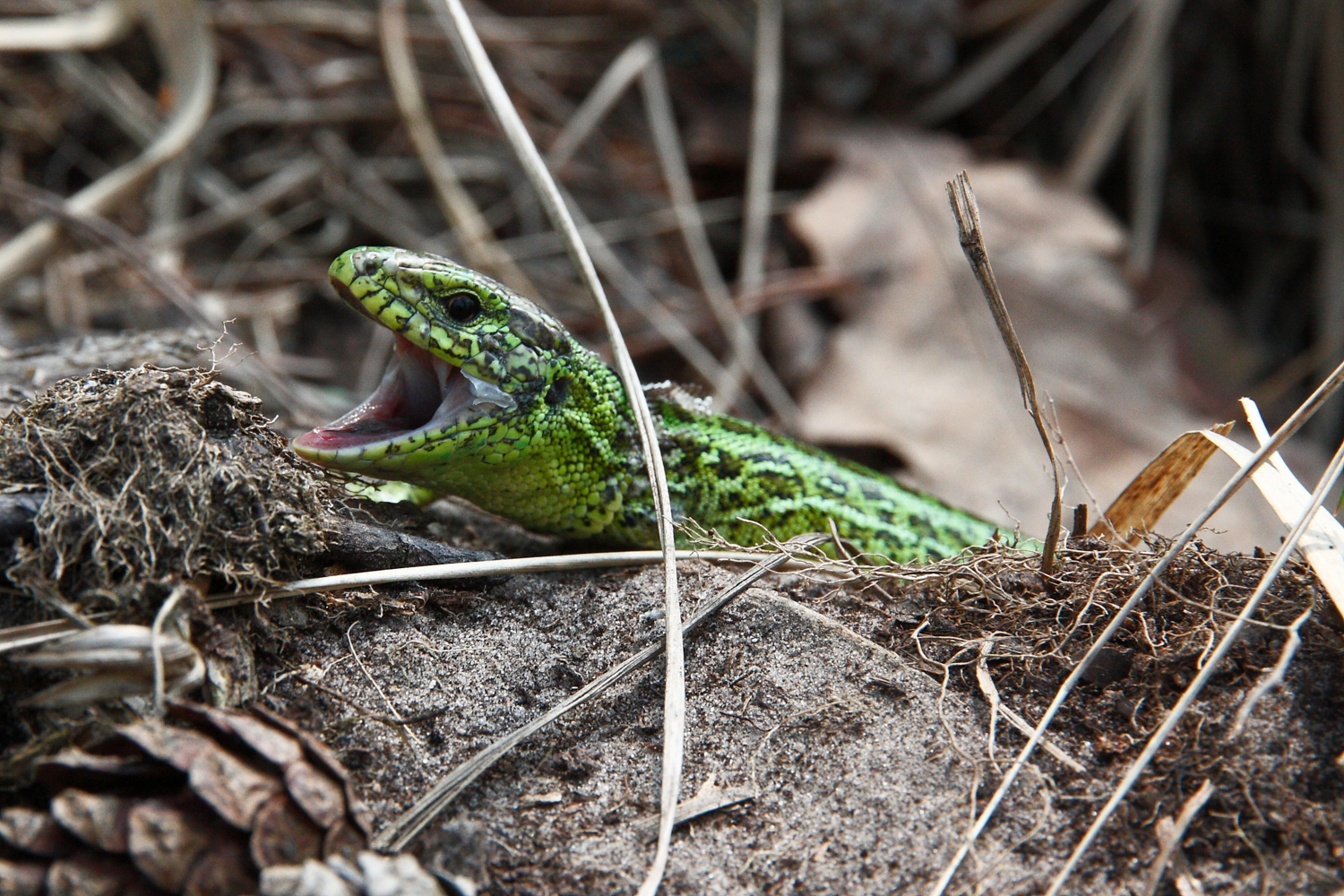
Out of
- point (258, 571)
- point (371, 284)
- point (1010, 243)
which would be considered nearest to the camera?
point (258, 571)

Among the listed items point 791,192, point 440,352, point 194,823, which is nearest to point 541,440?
point 440,352

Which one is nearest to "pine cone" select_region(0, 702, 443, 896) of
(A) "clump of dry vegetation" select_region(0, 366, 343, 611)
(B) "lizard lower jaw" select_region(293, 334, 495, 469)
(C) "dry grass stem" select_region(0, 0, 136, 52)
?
(A) "clump of dry vegetation" select_region(0, 366, 343, 611)

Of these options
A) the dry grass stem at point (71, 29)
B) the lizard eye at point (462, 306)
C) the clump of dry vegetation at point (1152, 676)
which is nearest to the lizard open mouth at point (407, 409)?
the lizard eye at point (462, 306)

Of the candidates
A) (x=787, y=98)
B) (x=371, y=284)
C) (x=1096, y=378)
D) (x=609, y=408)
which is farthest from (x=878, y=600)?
(x=787, y=98)

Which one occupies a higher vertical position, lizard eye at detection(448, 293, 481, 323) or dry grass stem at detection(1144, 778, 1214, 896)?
lizard eye at detection(448, 293, 481, 323)

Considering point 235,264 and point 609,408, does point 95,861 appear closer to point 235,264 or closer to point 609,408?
point 609,408

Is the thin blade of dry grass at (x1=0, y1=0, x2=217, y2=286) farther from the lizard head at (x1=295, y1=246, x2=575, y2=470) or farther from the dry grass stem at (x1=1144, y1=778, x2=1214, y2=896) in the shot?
the dry grass stem at (x1=1144, y1=778, x2=1214, y2=896)
